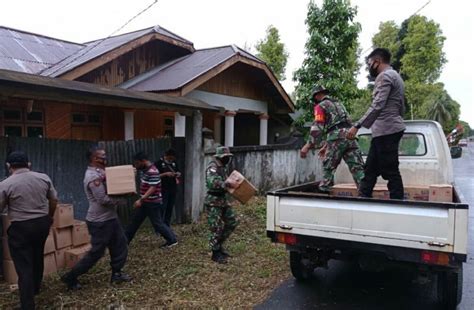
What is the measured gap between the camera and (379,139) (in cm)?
412

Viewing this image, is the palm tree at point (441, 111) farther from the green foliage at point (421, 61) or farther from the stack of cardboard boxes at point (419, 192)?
the stack of cardboard boxes at point (419, 192)

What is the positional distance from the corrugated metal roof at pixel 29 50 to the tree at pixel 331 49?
768 cm

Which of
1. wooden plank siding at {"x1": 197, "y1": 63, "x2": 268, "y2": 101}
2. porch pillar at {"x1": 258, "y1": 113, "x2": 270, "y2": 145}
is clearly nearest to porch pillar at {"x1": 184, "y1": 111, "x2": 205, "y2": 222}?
wooden plank siding at {"x1": 197, "y1": 63, "x2": 268, "y2": 101}

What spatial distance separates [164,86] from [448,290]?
8.13 metres

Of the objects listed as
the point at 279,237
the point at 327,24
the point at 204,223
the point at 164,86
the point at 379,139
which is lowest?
the point at 204,223

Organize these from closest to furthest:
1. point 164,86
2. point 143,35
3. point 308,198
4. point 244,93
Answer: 1. point 308,198
2. point 164,86
3. point 143,35
4. point 244,93

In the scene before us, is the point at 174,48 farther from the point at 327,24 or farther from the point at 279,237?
the point at 279,237

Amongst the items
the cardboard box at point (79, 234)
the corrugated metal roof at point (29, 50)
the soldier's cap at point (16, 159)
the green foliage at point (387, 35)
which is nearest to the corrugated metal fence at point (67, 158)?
the cardboard box at point (79, 234)

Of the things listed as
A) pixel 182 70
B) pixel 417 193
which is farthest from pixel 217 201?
pixel 182 70

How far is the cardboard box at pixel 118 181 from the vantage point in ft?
13.5

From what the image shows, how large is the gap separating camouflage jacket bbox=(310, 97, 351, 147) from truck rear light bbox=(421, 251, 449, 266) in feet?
5.88

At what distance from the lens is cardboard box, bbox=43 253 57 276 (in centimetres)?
457

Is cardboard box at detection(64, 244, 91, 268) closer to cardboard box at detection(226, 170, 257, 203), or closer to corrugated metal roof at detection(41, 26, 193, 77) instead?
cardboard box at detection(226, 170, 257, 203)

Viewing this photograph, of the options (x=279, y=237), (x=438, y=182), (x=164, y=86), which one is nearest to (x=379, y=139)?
(x=279, y=237)
